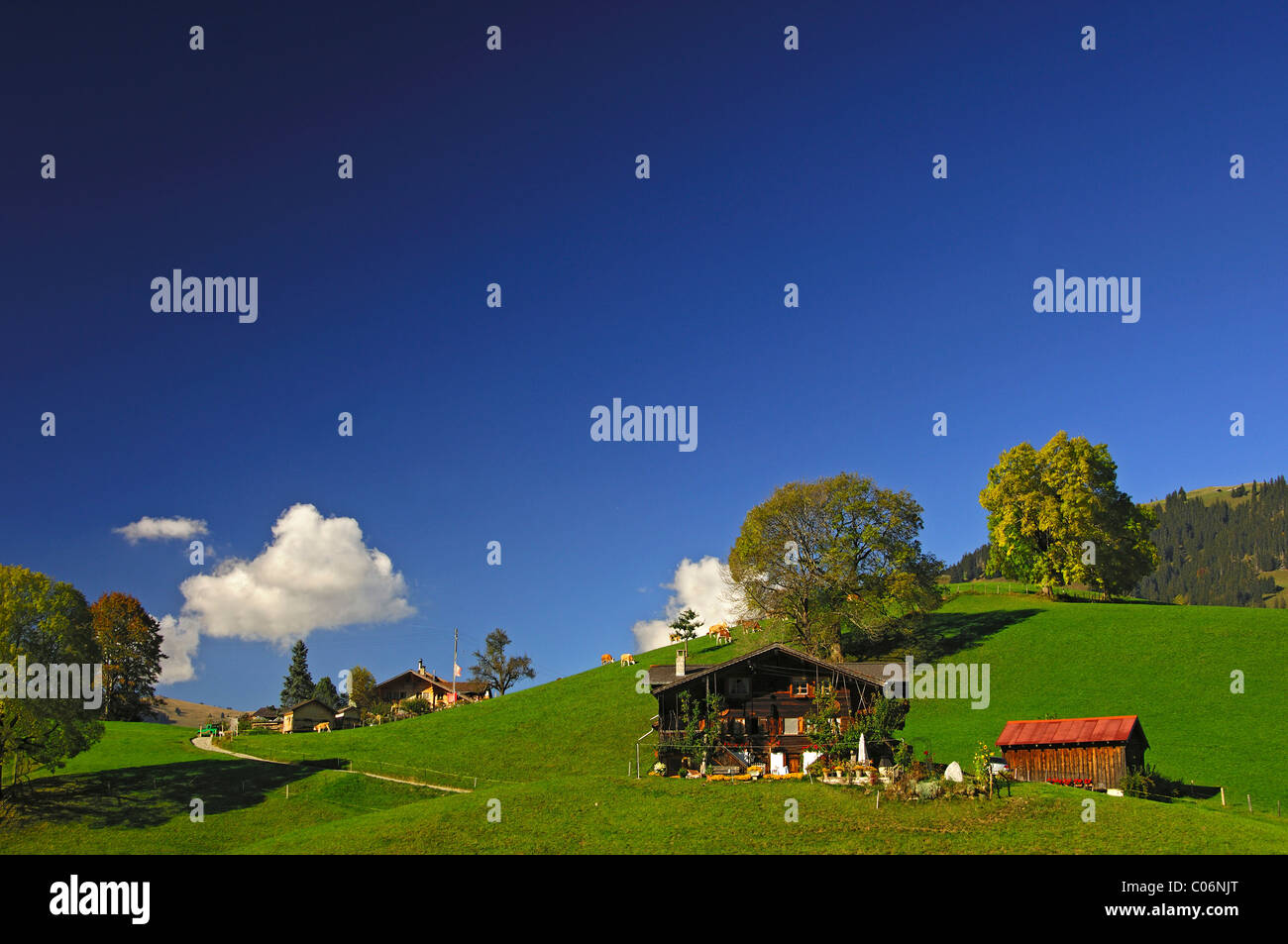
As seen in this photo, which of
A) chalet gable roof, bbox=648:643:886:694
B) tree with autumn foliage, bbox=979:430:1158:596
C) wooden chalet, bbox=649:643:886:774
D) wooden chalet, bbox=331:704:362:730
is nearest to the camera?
wooden chalet, bbox=649:643:886:774

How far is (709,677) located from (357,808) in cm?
2139

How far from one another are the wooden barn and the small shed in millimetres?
70719

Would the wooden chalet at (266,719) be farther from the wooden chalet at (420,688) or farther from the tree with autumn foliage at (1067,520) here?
the tree with autumn foliage at (1067,520)

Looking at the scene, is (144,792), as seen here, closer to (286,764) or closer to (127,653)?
(286,764)

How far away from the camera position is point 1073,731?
43.6m

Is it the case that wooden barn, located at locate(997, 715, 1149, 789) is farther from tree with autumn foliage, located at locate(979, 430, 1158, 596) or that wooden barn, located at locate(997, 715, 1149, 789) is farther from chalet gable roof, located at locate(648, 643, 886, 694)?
tree with autumn foliage, located at locate(979, 430, 1158, 596)

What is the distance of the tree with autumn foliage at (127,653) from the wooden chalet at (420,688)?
26465 millimetres

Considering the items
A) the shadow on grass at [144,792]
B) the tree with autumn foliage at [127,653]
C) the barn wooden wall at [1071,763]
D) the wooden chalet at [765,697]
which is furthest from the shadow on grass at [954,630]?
the tree with autumn foliage at [127,653]

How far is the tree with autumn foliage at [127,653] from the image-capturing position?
92875 millimetres

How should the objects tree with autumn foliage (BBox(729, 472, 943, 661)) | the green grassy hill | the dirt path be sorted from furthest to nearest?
tree with autumn foliage (BBox(729, 472, 943, 661)) < the dirt path < the green grassy hill

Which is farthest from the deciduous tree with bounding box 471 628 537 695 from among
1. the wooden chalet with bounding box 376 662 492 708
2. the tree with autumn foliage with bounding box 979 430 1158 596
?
the tree with autumn foliage with bounding box 979 430 1158 596

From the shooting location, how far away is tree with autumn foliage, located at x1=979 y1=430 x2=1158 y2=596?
79188 millimetres
